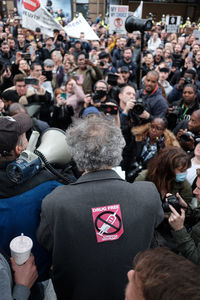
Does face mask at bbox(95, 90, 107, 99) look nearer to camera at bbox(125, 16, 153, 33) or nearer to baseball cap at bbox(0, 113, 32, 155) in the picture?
camera at bbox(125, 16, 153, 33)

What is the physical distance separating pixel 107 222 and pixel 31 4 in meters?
5.95

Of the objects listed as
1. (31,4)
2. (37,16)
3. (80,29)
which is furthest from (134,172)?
(80,29)

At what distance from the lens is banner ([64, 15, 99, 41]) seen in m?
6.92

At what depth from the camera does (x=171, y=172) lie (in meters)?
2.04

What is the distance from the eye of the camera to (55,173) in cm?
145

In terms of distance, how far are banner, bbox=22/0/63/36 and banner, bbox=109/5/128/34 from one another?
2543mm

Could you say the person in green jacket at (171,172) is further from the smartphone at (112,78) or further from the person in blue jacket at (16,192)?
the smartphone at (112,78)

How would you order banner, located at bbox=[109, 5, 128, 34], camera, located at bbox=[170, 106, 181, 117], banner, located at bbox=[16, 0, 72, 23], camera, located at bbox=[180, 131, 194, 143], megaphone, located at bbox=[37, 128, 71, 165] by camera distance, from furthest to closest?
banner, located at bbox=[16, 0, 72, 23] < banner, located at bbox=[109, 5, 128, 34] < camera, located at bbox=[170, 106, 181, 117] < camera, located at bbox=[180, 131, 194, 143] < megaphone, located at bbox=[37, 128, 71, 165]

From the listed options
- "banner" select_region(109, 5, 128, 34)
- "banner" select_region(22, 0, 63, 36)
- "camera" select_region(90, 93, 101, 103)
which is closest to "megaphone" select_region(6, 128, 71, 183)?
"camera" select_region(90, 93, 101, 103)

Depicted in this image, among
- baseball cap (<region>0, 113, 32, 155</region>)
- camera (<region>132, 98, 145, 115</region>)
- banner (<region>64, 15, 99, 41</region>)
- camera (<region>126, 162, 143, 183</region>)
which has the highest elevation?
banner (<region>64, 15, 99, 41</region>)

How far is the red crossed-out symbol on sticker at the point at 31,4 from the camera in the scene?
546cm

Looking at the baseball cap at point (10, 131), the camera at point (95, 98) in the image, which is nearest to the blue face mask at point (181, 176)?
the baseball cap at point (10, 131)

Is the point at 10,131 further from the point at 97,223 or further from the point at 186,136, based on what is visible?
the point at 186,136

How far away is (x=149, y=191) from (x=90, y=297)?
1.93ft
